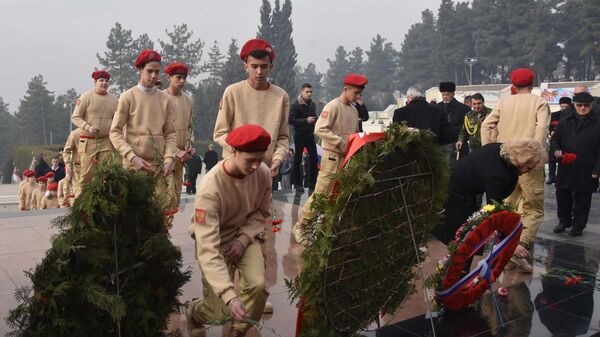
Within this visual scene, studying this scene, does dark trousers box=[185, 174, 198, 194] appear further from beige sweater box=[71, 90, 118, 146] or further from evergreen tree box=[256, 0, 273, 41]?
evergreen tree box=[256, 0, 273, 41]

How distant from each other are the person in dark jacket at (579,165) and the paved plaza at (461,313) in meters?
0.31

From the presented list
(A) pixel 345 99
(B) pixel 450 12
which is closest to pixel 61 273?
(A) pixel 345 99

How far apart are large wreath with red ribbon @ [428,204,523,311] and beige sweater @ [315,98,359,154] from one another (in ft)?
7.99

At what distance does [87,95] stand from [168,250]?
5.33m

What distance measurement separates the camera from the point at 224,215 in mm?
3516

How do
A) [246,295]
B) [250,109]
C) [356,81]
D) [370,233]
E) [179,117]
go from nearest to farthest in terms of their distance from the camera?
[370,233] < [246,295] < [250,109] < [356,81] < [179,117]

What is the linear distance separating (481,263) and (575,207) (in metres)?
4.22

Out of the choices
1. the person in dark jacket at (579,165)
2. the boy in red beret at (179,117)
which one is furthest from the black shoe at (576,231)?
the boy in red beret at (179,117)

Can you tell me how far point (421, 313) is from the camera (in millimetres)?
4480

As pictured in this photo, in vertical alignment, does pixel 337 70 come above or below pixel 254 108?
above

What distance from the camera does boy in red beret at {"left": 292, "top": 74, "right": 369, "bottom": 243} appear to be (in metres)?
6.50

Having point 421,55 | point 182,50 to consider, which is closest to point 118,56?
point 182,50

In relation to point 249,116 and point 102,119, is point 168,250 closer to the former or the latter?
point 249,116

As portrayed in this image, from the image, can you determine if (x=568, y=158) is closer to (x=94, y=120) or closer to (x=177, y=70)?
(x=177, y=70)
